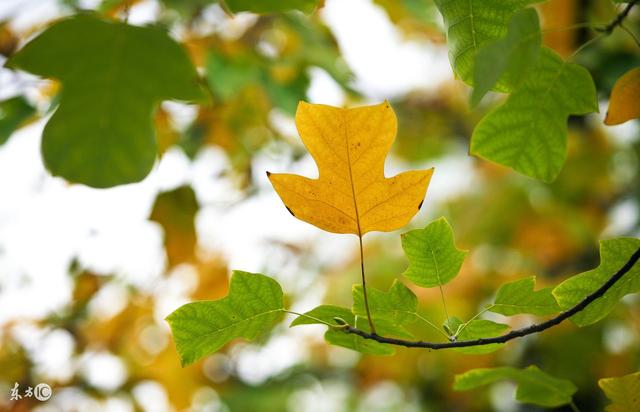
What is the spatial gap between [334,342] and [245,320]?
101 mm

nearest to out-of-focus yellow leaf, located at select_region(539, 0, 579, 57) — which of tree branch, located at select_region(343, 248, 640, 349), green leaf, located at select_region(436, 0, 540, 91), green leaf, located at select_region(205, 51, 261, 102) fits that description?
green leaf, located at select_region(205, 51, 261, 102)

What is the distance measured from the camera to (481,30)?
0.54 metres

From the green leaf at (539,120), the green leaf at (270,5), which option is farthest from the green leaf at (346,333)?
the green leaf at (270,5)

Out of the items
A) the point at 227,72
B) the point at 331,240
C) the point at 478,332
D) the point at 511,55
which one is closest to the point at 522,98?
the point at 511,55

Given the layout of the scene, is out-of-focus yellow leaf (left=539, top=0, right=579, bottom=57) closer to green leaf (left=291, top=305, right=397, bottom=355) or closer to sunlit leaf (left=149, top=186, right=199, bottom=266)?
sunlit leaf (left=149, top=186, right=199, bottom=266)

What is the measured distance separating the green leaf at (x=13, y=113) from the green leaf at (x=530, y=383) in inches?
43.2

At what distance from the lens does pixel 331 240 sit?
3400 millimetres

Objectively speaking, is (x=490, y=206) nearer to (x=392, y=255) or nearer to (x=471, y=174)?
(x=392, y=255)

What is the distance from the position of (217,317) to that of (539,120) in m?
0.44

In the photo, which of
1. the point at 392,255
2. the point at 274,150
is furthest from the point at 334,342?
the point at 392,255

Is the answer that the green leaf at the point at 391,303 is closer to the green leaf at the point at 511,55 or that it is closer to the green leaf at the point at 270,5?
the green leaf at the point at 511,55

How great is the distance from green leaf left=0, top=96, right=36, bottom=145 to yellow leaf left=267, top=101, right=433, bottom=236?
0.95 metres

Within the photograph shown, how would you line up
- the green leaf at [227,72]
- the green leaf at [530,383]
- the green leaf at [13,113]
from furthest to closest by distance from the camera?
1. the green leaf at [227,72]
2. the green leaf at [13,113]
3. the green leaf at [530,383]

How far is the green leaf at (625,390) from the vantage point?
581 millimetres
